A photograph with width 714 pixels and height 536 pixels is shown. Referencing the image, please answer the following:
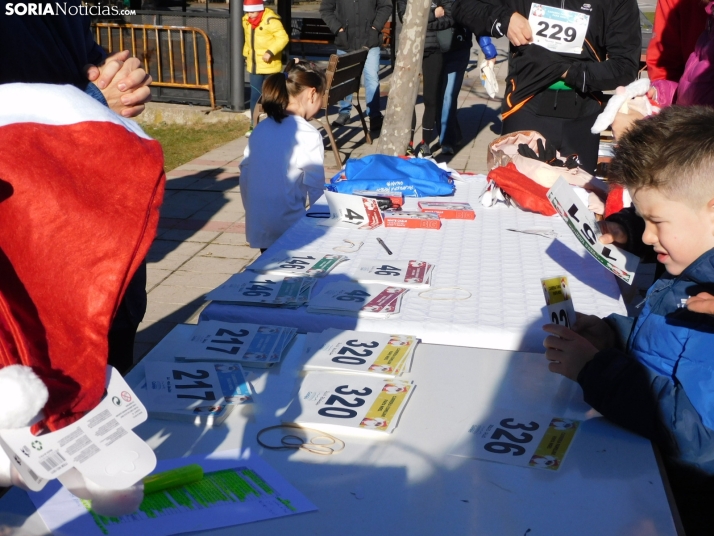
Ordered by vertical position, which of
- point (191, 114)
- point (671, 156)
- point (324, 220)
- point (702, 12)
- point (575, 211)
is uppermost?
point (702, 12)

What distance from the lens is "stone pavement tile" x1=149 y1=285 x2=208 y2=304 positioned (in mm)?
4371

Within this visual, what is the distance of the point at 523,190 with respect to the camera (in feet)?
11.0

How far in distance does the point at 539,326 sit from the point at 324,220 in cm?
132

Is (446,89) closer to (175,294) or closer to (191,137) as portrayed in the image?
(191,137)

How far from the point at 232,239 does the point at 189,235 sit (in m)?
0.34

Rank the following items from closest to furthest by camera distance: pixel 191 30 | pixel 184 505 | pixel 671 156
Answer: pixel 184 505 → pixel 671 156 → pixel 191 30

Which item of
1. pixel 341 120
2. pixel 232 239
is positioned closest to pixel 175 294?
A: pixel 232 239

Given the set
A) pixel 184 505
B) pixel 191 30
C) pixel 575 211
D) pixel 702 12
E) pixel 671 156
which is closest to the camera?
pixel 184 505

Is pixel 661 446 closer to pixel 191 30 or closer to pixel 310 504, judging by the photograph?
pixel 310 504

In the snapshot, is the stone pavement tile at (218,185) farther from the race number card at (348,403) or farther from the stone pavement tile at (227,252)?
the race number card at (348,403)

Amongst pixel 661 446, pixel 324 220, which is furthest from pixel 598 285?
pixel 324 220

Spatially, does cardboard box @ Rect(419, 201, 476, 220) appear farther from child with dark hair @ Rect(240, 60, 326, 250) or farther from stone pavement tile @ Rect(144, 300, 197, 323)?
stone pavement tile @ Rect(144, 300, 197, 323)

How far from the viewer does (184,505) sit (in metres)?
1.31

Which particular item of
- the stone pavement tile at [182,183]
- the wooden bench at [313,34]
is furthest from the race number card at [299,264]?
the wooden bench at [313,34]
